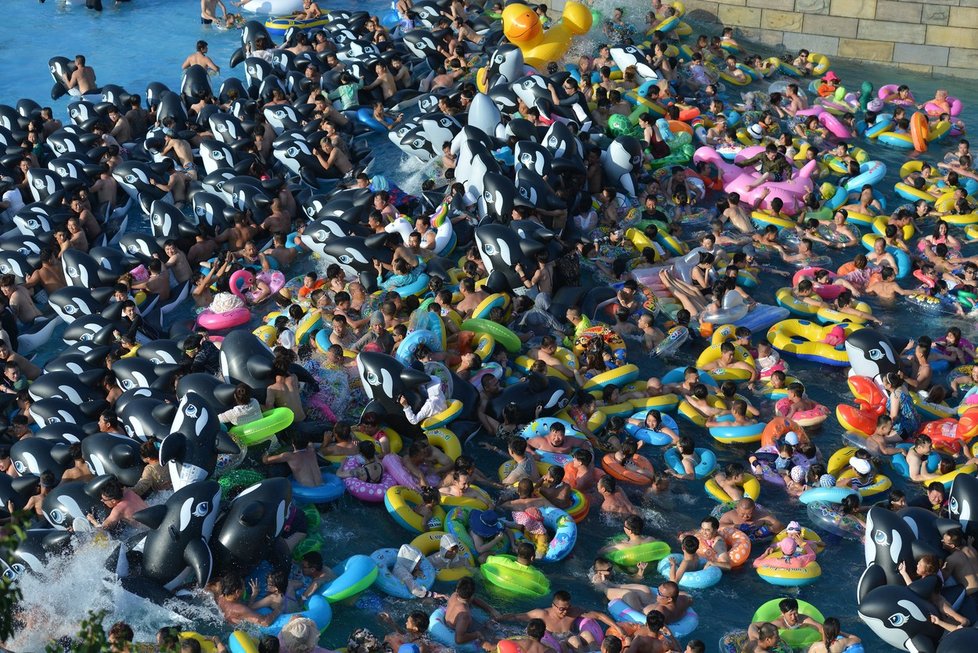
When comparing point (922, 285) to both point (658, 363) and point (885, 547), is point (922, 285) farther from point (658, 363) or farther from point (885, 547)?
point (885, 547)

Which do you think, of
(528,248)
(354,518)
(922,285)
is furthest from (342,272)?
(922,285)

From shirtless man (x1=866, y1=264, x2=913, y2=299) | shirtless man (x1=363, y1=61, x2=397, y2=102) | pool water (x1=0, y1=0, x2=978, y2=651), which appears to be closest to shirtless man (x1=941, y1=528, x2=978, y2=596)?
pool water (x1=0, y1=0, x2=978, y2=651)

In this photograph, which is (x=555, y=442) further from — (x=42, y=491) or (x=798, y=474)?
(x=42, y=491)

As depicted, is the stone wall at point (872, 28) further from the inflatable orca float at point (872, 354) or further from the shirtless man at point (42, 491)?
the shirtless man at point (42, 491)

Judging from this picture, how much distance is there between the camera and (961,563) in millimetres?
10984

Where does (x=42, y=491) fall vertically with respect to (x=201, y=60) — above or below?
below

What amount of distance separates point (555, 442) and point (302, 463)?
2845 mm

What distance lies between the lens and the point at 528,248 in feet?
49.9

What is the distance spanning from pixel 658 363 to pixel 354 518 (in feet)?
16.4

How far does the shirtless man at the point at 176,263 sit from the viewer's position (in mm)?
16484

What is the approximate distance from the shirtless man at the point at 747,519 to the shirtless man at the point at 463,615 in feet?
9.78

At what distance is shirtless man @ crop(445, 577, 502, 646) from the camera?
408 inches

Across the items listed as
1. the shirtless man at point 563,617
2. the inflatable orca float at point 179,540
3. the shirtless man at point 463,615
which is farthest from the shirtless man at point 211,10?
the shirtless man at point 563,617

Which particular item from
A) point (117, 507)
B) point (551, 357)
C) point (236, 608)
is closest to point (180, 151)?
point (551, 357)
